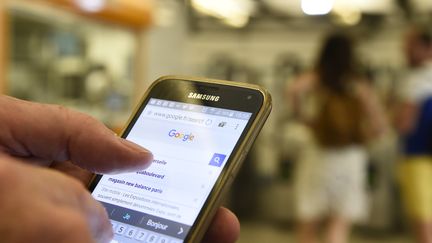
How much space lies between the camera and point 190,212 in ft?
2.16

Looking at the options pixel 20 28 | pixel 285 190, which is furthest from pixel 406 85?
pixel 285 190

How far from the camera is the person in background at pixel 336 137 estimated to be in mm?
2490

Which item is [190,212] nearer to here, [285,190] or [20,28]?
[20,28]

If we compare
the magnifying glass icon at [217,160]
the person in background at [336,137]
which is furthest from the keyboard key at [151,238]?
the person in background at [336,137]

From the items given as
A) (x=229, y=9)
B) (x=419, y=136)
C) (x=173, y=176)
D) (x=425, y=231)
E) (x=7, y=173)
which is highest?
(x=229, y=9)

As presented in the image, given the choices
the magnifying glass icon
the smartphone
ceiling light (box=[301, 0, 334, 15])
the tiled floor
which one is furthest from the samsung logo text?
ceiling light (box=[301, 0, 334, 15])

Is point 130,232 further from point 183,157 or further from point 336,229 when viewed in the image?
point 336,229

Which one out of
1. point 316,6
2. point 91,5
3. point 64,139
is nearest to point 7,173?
point 64,139

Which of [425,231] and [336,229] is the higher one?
[425,231]

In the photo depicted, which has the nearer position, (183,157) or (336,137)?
(183,157)

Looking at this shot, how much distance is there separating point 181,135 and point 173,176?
70 millimetres

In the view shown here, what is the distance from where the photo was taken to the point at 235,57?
7223 mm

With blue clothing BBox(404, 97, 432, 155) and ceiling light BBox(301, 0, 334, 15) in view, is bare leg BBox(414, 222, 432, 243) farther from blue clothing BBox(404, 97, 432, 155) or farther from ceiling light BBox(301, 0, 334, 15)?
ceiling light BBox(301, 0, 334, 15)

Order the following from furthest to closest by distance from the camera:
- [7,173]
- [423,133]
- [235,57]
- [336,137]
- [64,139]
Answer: [235,57], [336,137], [423,133], [64,139], [7,173]
